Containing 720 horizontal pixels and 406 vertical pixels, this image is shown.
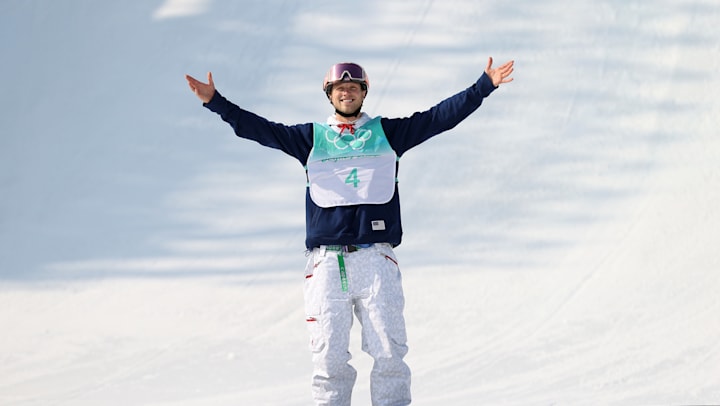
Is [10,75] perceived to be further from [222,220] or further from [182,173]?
[222,220]

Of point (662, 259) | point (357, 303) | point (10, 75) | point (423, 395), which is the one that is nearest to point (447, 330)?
point (423, 395)

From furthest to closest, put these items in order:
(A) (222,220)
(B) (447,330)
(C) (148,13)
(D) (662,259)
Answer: (C) (148,13)
(A) (222,220)
(D) (662,259)
(B) (447,330)

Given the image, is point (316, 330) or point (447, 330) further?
point (447, 330)

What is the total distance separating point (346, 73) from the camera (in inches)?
139

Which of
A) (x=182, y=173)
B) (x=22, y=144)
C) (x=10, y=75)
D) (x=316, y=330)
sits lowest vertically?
(x=316, y=330)

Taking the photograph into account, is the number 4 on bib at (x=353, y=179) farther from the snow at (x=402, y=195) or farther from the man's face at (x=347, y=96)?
the snow at (x=402, y=195)

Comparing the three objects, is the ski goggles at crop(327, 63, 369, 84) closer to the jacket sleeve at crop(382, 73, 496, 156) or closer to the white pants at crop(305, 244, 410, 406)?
the jacket sleeve at crop(382, 73, 496, 156)

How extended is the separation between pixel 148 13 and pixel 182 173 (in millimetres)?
3035

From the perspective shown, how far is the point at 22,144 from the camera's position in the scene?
9148mm

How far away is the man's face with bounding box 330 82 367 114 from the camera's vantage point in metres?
3.59

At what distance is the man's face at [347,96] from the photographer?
11.8 ft

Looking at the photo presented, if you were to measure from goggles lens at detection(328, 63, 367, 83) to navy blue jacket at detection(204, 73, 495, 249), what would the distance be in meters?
0.19

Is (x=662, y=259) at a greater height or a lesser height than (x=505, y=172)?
lesser

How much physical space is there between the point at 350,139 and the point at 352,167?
0.37ft
